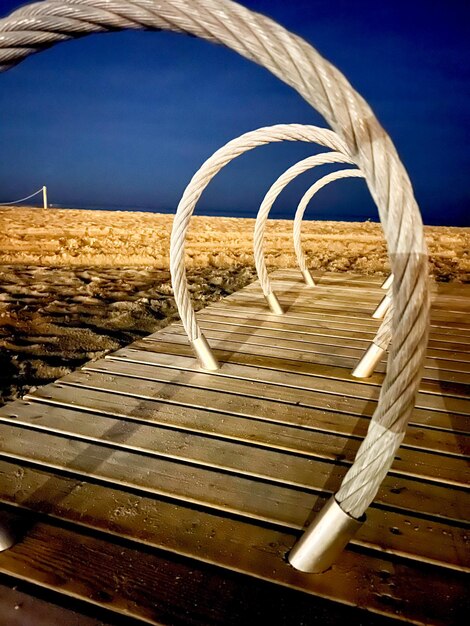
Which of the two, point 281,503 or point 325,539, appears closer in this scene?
point 325,539

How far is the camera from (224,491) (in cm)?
115

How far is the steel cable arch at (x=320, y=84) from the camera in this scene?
0.68 meters

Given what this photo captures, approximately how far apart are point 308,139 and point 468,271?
5.07 m

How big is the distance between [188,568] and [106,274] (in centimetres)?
462

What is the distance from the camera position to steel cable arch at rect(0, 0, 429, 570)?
26.7 inches

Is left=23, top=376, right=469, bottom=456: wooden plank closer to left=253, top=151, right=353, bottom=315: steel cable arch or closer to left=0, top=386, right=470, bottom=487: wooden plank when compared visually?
left=0, top=386, right=470, bottom=487: wooden plank

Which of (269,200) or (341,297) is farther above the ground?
(269,200)

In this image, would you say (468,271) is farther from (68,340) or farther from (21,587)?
(21,587)

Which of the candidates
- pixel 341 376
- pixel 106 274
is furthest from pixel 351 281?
pixel 106 274

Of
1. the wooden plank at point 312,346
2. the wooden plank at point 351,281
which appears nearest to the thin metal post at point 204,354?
the wooden plank at point 312,346

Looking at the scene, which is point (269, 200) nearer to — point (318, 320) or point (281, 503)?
point (318, 320)

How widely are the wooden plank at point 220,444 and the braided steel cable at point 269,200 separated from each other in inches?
49.5

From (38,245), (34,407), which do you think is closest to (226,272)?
(38,245)

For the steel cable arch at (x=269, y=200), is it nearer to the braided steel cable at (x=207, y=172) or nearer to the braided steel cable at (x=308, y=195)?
the braided steel cable at (x=308, y=195)
